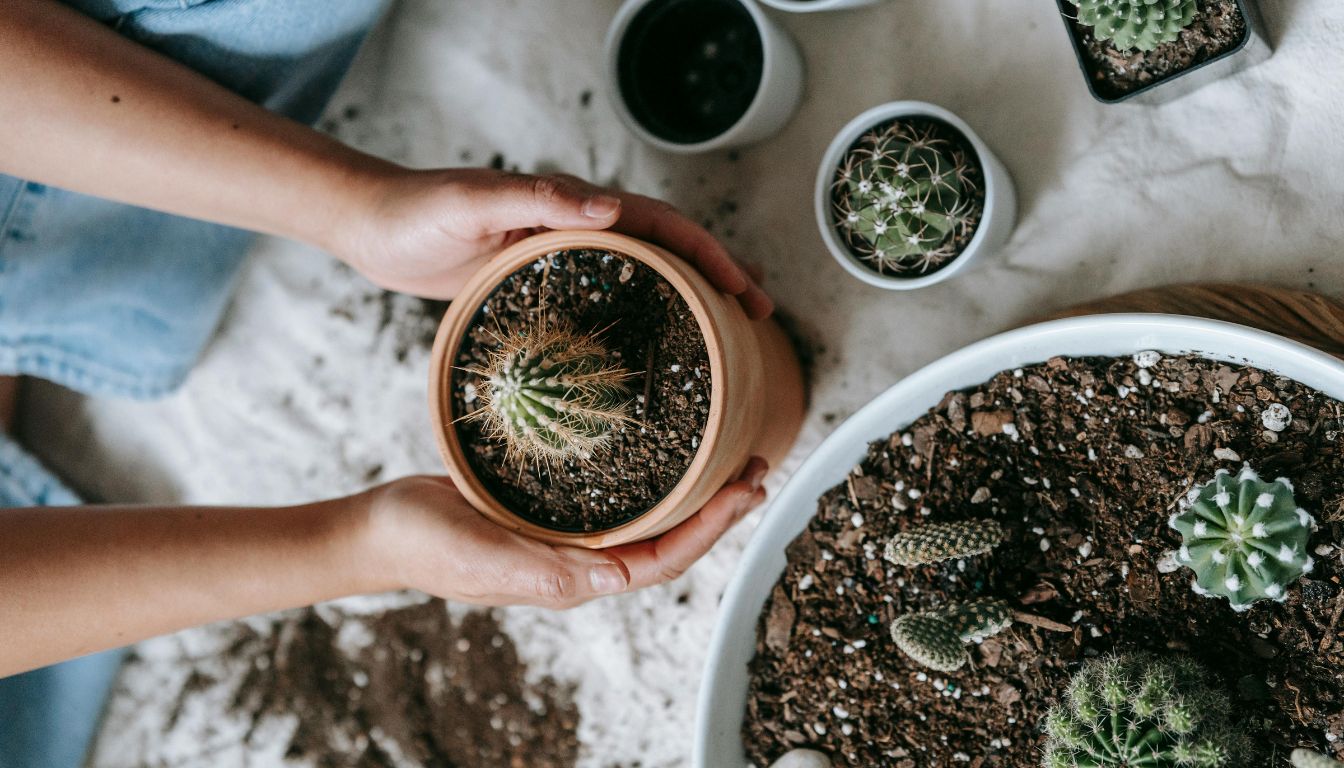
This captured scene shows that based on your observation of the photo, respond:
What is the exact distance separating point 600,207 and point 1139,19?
667 millimetres

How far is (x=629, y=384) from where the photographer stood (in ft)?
3.55

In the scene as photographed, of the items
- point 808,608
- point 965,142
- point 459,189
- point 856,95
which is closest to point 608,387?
point 459,189

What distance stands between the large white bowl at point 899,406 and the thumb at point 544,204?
394mm

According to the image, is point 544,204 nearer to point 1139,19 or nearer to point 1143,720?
point 1139,19

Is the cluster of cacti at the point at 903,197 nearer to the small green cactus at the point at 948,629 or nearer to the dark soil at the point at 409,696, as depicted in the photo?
the small green cactus at the point at 948,629

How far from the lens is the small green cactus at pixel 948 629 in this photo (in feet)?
3.38

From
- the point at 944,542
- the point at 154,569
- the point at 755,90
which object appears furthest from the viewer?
the point at 755,90

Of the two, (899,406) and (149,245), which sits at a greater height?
(899,406)

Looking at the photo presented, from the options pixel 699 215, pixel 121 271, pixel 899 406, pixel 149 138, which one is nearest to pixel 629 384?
pixel 899 406

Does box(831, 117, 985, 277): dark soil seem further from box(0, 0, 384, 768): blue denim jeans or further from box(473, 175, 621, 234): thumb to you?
box(0, 0, 384, 768): blue denim jeans

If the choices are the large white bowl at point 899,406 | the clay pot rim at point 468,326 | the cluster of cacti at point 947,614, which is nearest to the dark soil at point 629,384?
the clay pot rim at point 468,326

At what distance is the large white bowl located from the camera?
3.23ft

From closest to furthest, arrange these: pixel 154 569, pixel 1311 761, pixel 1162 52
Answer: pixel 1311 761 → pixel 1162 52 → pixel 154 569

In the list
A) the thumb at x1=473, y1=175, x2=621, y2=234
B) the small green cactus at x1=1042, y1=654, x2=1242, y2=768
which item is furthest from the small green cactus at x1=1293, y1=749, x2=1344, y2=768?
the thumb at x1=473, y1=175, x2=621, y2=234
